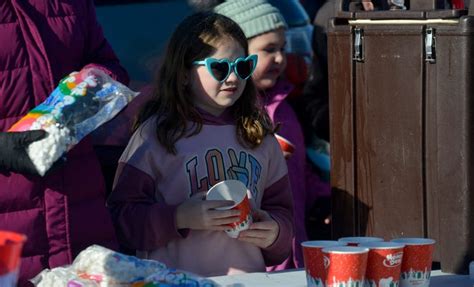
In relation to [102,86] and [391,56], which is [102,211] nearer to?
[102,86]

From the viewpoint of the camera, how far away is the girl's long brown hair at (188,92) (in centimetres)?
337

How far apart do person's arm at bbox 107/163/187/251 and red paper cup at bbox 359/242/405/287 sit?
2.34 feet

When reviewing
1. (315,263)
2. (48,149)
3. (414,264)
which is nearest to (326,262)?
(315,263)

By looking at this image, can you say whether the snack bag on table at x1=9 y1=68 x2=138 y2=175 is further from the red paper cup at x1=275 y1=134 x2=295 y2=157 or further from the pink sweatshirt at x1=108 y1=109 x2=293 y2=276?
the red paper cup at x1=275 y1=134 x2=295 y2=157

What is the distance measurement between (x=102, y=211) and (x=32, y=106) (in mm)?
379

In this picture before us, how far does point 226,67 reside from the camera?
3.32 meters

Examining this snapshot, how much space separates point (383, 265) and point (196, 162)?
0.79 m

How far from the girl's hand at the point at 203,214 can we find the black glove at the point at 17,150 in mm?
590

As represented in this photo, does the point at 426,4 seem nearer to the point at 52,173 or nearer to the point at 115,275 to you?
the point at 52,173

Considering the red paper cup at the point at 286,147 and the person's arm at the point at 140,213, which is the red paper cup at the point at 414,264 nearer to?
the person's arm at the point at 140,213

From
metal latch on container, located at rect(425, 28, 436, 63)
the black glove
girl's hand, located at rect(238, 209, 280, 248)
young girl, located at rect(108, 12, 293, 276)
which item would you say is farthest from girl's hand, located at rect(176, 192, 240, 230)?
metal latch on container, located at rect(425, 28, 436, 63)

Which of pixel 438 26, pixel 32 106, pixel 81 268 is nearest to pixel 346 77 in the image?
pixel 438 26

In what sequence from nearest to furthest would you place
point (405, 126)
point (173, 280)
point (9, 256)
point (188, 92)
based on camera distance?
point (9, 256) < point (173, 280) < point (405, 126) < point (188, 92)

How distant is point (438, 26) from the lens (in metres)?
3.18
